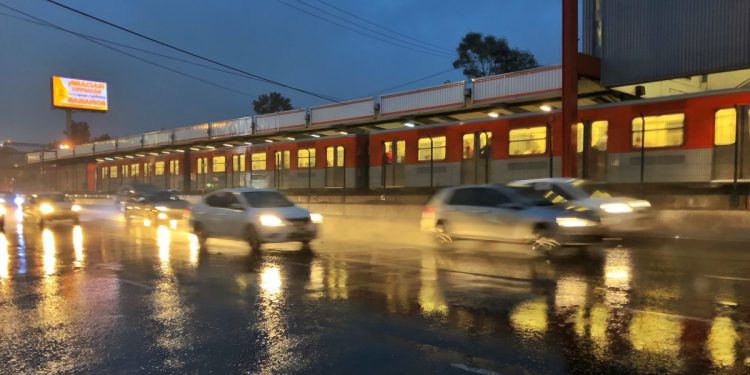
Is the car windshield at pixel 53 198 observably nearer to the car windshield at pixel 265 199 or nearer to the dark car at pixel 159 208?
the dark car at pixel 159 208

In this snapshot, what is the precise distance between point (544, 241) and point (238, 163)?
27.7 meters

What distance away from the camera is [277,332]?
239 inches

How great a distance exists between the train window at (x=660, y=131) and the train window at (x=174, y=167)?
33.5 meters

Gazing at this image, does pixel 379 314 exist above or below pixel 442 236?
below

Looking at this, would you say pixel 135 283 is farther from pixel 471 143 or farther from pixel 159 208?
pixel 471 143

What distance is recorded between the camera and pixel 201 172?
3997 centimetres

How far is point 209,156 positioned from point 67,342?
34.6 m

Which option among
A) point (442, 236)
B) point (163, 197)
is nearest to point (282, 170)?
point (163, 197)

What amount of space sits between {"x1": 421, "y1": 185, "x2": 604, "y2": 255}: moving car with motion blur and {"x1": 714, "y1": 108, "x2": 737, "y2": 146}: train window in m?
7.03

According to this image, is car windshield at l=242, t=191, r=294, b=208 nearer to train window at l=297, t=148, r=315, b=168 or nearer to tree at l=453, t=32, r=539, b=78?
train window at l=297, t=148, r=315, b=168

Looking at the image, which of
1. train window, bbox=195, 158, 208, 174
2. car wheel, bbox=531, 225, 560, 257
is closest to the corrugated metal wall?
car wheel, bbox=531, 225, 560, 257

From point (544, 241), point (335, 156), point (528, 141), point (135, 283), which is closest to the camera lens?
point (135, 283)

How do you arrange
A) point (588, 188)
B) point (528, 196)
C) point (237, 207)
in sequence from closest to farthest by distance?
1. point (528, 196)
2. point (237, 207)
3. point (588, 188)

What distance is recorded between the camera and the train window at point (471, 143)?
22.5 metres
